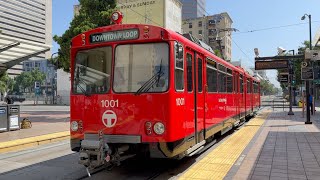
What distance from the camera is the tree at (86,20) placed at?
22.7 m

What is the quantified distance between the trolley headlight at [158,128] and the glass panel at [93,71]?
1.21m

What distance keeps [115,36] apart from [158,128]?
202cm

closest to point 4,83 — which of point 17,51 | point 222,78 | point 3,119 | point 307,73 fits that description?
point 17,51

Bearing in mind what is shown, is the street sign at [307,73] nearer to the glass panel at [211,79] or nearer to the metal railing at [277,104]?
the glass panel at [211,79]

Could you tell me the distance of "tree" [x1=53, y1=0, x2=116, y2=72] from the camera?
22.7 m

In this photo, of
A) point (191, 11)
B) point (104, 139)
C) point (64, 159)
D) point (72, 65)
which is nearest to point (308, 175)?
point (104, 139)

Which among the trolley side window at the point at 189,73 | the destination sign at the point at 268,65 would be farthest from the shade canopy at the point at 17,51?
the destination sign at the point at 268,65

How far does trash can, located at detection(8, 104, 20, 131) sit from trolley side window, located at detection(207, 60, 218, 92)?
9.35 m

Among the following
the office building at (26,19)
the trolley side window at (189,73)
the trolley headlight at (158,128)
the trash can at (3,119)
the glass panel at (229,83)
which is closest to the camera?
the trolley headlight at (158,128)

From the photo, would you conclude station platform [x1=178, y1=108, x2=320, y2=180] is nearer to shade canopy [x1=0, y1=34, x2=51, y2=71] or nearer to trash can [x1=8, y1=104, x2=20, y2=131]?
trash can [x1=8, y1=104, x2=20, y2=131]

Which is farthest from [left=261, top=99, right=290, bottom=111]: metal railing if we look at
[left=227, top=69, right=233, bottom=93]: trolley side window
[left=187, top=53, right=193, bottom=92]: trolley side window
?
[left=187, top=53, right=193, bottom=92]: trolley side window

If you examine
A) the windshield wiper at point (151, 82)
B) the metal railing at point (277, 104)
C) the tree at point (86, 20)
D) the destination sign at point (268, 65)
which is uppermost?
the tree at point (86, 20)

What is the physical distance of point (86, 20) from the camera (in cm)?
2280

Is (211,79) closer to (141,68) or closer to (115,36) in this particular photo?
(141,68)
